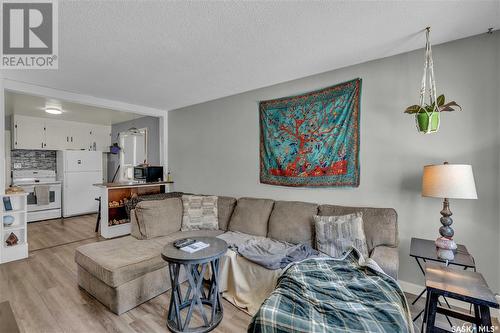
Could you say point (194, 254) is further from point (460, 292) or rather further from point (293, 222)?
point (460, 292)

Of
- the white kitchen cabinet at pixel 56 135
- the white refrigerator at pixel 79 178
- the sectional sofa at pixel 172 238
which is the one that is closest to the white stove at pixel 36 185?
the white refrigerator at pixel 79 178

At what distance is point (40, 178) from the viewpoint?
18.0 ft

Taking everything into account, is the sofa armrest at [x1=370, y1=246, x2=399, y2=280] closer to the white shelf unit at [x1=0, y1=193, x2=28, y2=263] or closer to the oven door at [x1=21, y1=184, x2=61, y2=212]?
the white shelf unit at [x1=0, y1=193, x2=28, y2=263]

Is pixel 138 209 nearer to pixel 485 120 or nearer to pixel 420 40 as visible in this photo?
pixel 420 40

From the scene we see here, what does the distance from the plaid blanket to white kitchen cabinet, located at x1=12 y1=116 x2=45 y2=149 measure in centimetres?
632

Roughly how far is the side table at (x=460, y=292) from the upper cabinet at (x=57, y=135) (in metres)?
7.17

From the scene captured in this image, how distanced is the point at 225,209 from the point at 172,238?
2.60ft

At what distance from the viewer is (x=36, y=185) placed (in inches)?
203

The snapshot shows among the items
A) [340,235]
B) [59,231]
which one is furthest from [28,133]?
[340,235]

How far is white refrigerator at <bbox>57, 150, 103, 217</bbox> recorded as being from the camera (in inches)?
217

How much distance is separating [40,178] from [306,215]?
620 centimetres

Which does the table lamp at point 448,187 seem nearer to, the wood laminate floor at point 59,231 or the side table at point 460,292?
the side table at point 460,292

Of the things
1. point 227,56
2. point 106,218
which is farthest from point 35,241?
point 227,56

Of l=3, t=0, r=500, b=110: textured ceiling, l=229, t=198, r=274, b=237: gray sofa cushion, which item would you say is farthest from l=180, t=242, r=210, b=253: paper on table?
l=3, t=0, r=500, b=110: textured ceiling
